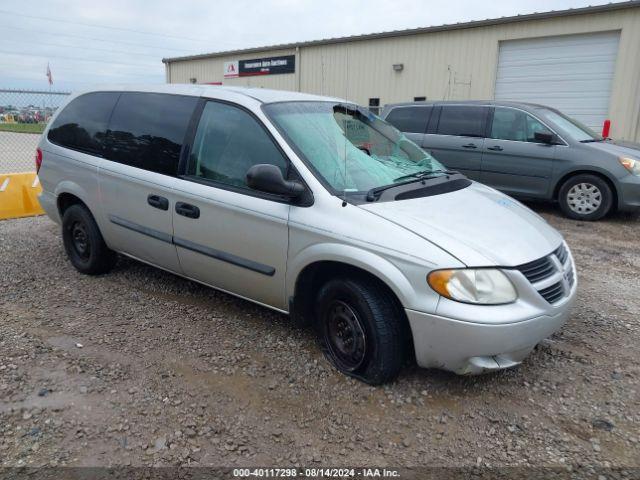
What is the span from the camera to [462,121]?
8422mm

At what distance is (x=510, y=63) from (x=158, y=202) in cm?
1235

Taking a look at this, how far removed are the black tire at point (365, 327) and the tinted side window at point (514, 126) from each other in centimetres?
590

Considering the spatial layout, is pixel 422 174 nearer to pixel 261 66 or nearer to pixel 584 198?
pixel 584 198

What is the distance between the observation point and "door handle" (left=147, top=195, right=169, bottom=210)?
3.80 meters

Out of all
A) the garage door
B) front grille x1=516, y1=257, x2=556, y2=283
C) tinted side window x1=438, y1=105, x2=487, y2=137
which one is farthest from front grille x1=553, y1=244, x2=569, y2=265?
the garage door

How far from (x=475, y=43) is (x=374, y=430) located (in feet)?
44.0

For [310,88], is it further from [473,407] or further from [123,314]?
[473,407]

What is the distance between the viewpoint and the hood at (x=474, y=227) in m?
2.70

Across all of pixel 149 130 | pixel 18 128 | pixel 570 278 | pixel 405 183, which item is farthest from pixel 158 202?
pixel 18 128

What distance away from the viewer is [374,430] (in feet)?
8.80

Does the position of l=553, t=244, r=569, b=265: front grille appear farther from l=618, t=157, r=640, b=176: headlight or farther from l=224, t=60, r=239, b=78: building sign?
l=224, t=60, r=239, b=78: building sign

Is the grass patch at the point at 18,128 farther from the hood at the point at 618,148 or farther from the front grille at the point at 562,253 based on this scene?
the front grille at the point at 562,253

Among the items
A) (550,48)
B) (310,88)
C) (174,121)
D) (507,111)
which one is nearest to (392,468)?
(174,121)

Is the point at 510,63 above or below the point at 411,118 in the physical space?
above
